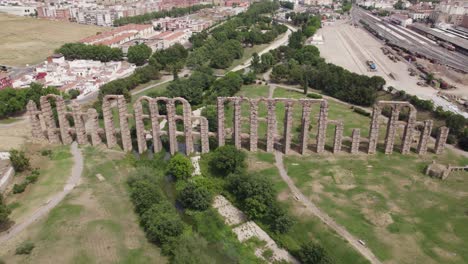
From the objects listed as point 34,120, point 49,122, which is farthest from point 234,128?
Answer: point 34,120

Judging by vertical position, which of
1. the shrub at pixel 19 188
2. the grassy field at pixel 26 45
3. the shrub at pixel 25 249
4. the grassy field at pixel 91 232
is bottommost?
the grassy field at pixel 91 232

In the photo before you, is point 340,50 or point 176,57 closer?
point 176,57

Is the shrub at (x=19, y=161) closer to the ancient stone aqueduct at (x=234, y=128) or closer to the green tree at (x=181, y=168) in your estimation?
the ancient stone aqueduct at (x=234, y=128)

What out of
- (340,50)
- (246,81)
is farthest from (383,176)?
(340,50)

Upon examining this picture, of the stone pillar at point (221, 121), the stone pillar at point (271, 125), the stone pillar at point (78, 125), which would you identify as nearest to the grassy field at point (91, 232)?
the stone pillar at point (78, 125)

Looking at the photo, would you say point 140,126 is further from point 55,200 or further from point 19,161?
point 19,161

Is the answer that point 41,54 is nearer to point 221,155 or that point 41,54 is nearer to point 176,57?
point 176,57
